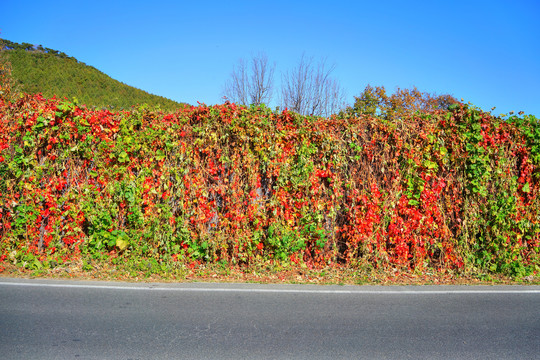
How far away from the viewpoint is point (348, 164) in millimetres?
7180

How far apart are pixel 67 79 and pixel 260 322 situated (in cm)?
3726

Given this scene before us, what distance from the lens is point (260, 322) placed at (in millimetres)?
4391

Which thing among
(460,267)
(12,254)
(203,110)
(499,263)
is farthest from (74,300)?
(499,263)

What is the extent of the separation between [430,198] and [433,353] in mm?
3894

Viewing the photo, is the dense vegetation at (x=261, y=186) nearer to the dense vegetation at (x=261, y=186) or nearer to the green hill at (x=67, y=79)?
the dense vegetation at (x=261, y=186)

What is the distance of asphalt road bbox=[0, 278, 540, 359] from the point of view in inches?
144

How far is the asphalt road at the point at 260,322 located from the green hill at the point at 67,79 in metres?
25.4

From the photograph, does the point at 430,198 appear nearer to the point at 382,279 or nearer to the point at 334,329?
the point at 382,279

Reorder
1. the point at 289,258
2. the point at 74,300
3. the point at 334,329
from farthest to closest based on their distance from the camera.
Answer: the point at 289,258 → the point at 74,300 → the point at 334,329

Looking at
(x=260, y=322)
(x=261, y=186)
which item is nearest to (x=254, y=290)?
(x=260, y=322)

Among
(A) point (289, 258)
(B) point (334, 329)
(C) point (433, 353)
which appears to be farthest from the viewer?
(A) point (289, 258)

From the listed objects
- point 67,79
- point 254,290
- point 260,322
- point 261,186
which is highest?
point 67,79

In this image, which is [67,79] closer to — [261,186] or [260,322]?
[261,186]

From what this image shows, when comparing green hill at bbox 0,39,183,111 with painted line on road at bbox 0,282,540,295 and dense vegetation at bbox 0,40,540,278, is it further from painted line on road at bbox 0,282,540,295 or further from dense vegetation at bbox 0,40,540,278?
painted line on road at bbox 0,282,540,295
